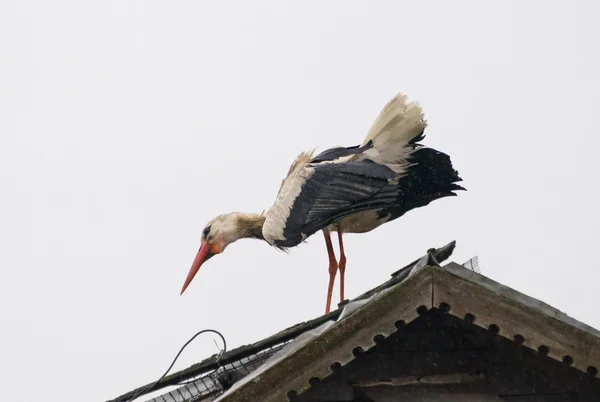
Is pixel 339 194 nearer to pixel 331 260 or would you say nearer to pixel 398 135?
pixel 398 135

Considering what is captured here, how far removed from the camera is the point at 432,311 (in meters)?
5.02

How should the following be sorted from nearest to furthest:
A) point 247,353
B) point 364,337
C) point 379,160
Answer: point 364,337 → point 247,353 → point 379,160

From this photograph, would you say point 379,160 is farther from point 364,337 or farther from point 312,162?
point 364,337

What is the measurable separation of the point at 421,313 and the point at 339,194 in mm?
5202

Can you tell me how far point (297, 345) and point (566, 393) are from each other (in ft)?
3.75

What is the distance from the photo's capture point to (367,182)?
10.0 m

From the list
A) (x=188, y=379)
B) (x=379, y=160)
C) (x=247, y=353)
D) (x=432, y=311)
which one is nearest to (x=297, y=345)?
(x=432, y=311)

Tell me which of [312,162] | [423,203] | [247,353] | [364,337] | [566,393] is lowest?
[566,393]

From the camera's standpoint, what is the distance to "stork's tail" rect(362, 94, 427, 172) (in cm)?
1026

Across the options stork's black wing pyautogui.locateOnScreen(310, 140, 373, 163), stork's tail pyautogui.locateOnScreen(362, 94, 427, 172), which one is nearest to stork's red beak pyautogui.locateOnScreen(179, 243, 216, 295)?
stork's black wing pyautogui.locateOnScreen(310, 140, 373, 163)

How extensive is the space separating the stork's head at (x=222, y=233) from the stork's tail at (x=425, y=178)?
200 centimetres

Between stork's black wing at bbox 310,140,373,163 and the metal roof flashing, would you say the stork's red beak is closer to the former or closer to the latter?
stork's black wing at bbox 310,140,373,163

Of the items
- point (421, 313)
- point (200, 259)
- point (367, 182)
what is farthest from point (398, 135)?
point (421, 313)

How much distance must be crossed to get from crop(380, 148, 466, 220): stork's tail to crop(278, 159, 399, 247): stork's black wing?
0.24 metres
